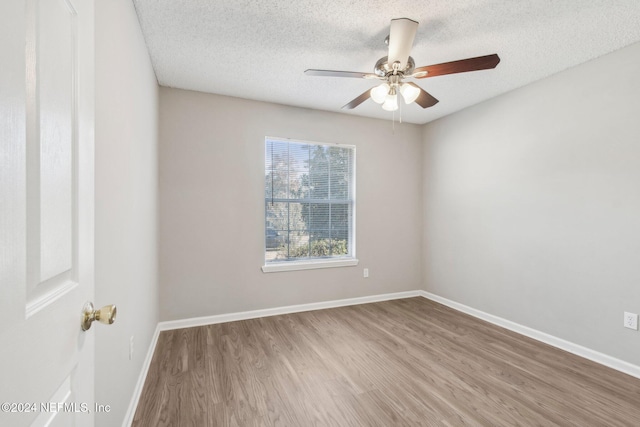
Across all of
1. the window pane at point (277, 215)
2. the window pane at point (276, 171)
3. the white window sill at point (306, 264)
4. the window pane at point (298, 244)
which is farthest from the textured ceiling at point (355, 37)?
the white window sill at point (306, 264)

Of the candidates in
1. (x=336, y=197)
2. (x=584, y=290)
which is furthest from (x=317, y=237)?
(x=584, y=290)

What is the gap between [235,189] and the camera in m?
3.29

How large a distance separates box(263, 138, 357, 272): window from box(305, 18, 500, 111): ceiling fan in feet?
5.00

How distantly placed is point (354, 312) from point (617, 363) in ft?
7.68

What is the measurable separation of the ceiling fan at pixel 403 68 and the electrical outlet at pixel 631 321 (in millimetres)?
→ 2219

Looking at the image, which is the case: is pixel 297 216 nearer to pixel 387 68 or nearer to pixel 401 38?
pixel 387 68

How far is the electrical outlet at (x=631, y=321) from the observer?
7.16 feet

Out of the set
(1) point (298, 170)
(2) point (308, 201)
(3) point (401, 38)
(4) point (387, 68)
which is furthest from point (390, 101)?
(2) point (308, 201)

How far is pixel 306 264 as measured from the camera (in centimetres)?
360

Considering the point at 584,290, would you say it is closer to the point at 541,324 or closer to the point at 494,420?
the point at 541,324

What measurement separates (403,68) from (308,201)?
2.03 metres

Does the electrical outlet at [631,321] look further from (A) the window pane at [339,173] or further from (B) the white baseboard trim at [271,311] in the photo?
(A) the window pane at [339,173]

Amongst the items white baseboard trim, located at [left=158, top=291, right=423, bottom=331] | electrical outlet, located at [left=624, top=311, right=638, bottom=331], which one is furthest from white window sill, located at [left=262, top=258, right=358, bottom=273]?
electrical outlet, located at [left=624, top=311, right=638, bottom=331]

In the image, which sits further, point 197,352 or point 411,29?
point 197,352
